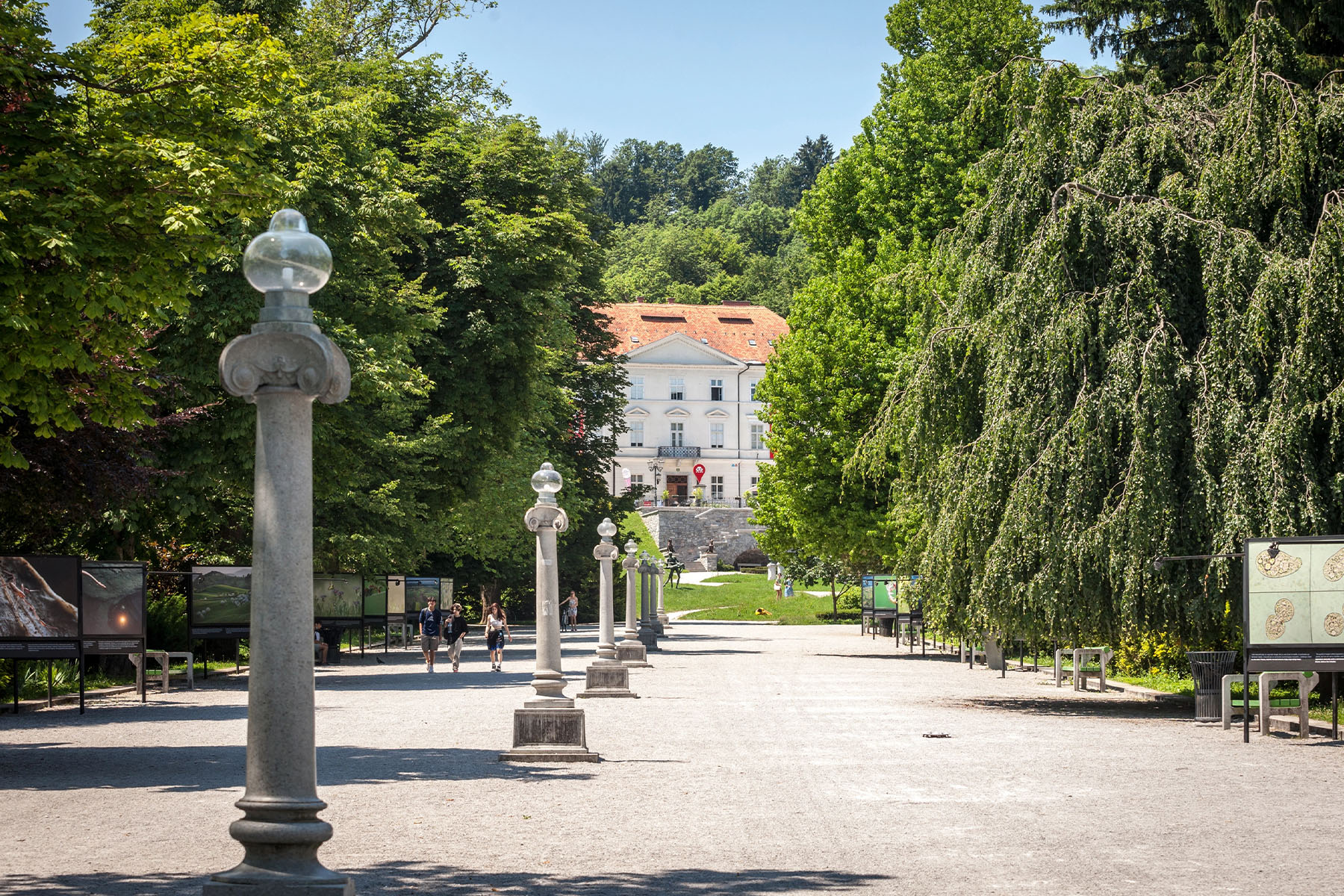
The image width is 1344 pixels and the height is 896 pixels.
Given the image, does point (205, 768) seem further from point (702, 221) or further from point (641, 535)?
point (702, 221)

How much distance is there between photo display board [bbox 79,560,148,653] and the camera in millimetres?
22969

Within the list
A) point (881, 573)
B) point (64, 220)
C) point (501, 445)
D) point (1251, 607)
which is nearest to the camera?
point (64, 220)

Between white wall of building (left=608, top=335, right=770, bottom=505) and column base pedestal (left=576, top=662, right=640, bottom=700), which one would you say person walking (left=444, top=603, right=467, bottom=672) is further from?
white wall of building (left=608, top=335, right=770, bottom=505)

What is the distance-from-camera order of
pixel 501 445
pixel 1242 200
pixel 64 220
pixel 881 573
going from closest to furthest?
pixel 64 220 < pixel 1242 200 < pixel 501 445 < pixel 881 573

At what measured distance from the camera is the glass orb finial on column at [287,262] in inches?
253

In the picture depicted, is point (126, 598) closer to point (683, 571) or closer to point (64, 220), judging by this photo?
point (64, 220)

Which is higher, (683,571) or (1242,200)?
(1242,200)

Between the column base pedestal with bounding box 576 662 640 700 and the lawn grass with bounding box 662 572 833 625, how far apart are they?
3962cm

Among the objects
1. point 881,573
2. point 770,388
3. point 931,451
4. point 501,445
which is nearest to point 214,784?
point 931,451

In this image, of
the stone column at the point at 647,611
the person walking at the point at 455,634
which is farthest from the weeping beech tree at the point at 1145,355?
the stone column at the point at 647,611

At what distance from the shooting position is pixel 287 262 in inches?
253

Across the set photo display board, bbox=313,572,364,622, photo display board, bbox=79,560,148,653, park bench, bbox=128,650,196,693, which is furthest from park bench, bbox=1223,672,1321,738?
photo display board, bbox=313,572,364,622

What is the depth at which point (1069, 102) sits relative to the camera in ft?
78.7

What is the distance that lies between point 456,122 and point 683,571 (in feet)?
198
